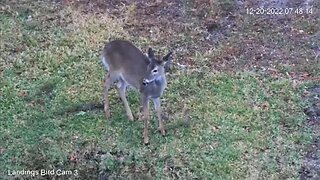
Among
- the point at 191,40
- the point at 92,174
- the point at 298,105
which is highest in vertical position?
the point at 191,40

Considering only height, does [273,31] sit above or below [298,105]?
above

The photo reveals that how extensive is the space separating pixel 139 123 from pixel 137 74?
630 millimetres

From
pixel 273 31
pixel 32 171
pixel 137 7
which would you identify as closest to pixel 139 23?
pixel 137 7

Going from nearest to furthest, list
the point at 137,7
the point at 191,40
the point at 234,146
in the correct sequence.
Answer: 1. the point at 234,146
2. the point at 191,40
3. the point at 137,7

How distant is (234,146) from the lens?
264 inches

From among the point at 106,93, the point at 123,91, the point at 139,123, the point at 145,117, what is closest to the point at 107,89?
the point at 106,93

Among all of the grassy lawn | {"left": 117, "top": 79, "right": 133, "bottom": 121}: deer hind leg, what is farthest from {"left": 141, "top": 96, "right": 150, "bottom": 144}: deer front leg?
{"left": 117, "top": 79, "right": 133, "bottom": 121}: deer hind leg

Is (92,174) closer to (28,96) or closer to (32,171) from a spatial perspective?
(32,171)

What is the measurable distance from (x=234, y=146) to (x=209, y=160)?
37 cm

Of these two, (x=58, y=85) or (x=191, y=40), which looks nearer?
(x=58, y=85)

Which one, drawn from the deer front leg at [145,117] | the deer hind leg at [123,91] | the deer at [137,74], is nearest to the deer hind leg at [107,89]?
the deer at [137,74]

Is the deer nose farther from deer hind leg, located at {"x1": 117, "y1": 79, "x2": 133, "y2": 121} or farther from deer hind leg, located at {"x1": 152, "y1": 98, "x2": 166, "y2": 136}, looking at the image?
deer hind leg, located at {"x1": 117, "y1": 79, "x2": 133, "y2": 121}

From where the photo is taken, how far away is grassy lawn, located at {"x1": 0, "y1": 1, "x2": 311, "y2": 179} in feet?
21.2

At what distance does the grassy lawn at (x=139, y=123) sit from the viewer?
6.48 meters
